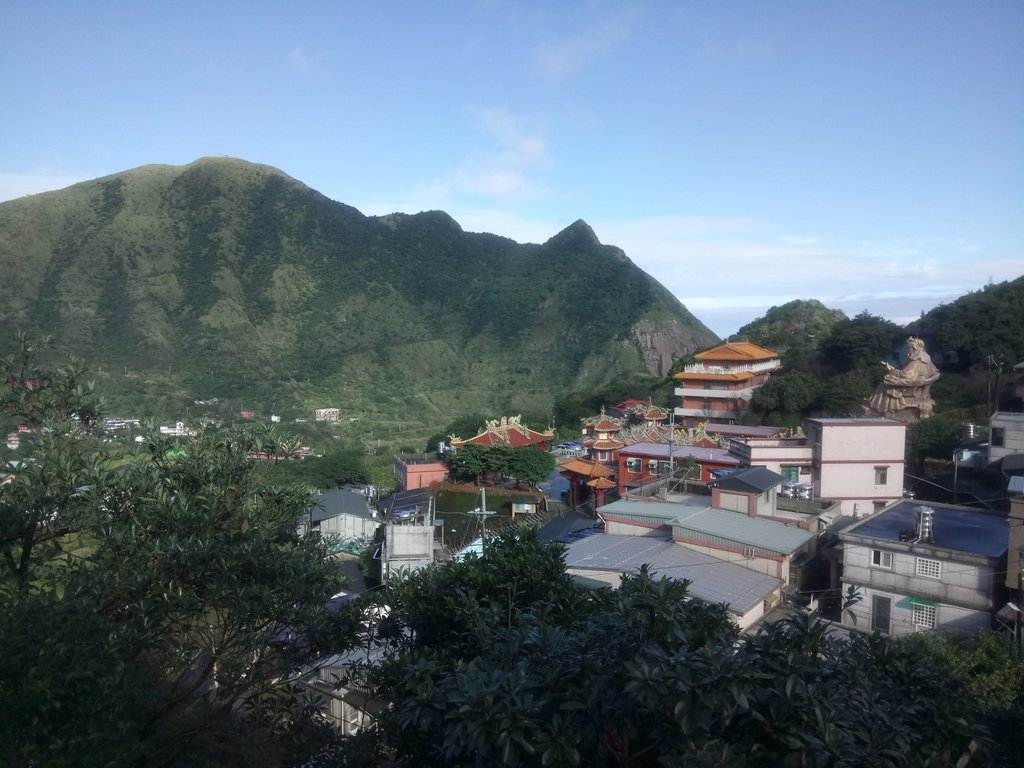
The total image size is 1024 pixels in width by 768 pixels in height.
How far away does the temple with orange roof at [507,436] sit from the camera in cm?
2358

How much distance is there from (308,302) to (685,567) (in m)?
53.6

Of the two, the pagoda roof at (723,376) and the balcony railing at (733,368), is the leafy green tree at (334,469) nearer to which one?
the pagoda roof at (723,376)

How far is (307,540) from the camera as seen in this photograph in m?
4.33

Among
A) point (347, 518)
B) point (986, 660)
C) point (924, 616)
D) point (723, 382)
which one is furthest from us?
point (723, 382)

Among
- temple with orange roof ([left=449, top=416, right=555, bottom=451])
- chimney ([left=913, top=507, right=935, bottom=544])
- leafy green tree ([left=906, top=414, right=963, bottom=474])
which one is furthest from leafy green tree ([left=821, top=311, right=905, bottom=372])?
chimney ([left=913, top=507, right=935, bottom=544])

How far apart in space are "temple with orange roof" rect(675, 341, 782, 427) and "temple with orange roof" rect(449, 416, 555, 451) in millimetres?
5240

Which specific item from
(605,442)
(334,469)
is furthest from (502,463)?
(334,469)

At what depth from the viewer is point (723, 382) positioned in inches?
972

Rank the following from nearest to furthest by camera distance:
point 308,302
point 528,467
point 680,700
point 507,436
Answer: point 680,700 → point 528,467 → point 507,436 → point 308,302

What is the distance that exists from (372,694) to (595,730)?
79.1 inches

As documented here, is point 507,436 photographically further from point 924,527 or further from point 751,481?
point 924,527

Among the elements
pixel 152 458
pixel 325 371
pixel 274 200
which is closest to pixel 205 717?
pixel 152 458

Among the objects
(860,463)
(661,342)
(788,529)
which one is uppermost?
(661,342)

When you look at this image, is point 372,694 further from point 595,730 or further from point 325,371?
point 325,371
